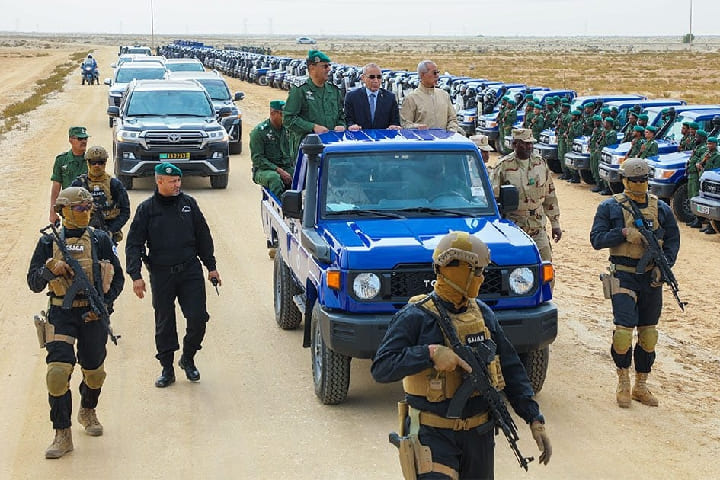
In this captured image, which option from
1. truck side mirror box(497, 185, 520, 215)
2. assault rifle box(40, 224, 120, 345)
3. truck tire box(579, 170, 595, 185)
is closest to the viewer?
assault rifle box(40, 224, 120, 345)

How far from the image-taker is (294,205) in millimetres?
8867

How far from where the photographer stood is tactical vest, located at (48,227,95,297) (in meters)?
7.15

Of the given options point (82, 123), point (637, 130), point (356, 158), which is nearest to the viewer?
point (356, 158)

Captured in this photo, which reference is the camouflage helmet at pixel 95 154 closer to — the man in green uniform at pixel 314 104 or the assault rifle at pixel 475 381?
the man in green uniform at pixel 314 104

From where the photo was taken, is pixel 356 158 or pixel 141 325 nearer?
pixel 356 158

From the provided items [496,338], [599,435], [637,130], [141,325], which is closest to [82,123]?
[637,130]

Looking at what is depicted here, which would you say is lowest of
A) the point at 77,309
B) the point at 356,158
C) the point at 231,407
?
the point at 231,407

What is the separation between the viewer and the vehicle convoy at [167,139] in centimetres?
1955

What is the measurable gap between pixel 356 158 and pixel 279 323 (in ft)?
7.64

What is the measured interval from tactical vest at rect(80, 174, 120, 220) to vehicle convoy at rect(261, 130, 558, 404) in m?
1.53

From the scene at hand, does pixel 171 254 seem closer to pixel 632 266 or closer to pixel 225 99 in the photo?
pixel 632 266

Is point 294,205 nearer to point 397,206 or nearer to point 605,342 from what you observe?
point 397,206

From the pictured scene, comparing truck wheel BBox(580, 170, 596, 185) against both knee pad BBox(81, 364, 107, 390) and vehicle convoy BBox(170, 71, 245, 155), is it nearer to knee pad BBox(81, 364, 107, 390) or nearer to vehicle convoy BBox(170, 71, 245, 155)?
vehicle convoy BBox(170, 71, 245, 155)

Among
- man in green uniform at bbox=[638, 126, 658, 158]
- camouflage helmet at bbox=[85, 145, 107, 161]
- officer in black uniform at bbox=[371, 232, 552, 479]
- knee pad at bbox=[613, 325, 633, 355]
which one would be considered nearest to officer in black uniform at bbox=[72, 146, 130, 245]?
camouflage helmet at bbox=[85, 145, 107, 161]
